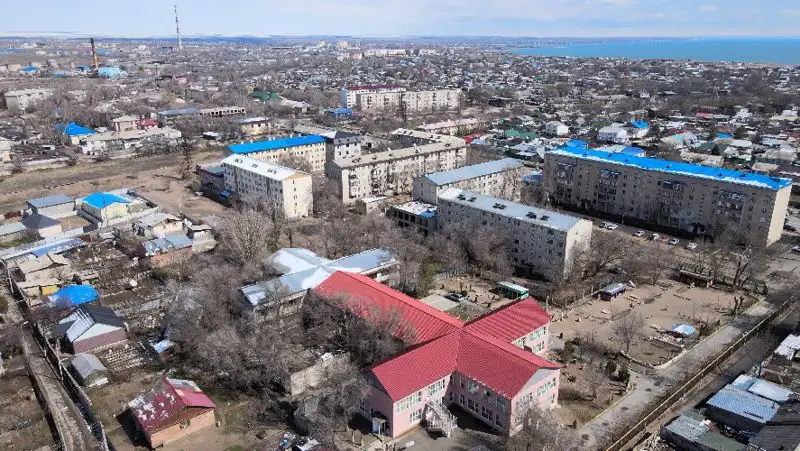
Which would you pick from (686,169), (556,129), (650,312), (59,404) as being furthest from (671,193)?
(59,404)

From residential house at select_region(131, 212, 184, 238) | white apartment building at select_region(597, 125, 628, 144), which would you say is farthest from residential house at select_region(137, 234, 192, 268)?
white apartment building at select_region(597, 125, 628, 144)

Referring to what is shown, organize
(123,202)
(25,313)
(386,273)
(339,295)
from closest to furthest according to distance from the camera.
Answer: (339,295), (25,313), (386,273), (123,202)

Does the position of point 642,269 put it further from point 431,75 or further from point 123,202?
point 431,75

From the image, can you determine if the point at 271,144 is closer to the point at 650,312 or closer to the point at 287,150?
the point at 287,150

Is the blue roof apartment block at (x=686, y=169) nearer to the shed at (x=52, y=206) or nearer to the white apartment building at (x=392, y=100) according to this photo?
the shed at (x=52, y=206)

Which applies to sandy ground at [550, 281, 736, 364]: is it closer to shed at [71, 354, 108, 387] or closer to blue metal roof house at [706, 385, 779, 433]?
blue metal roof house at [706, 385, 779, 433]

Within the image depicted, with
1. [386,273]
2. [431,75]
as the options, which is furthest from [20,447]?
[431,75]
